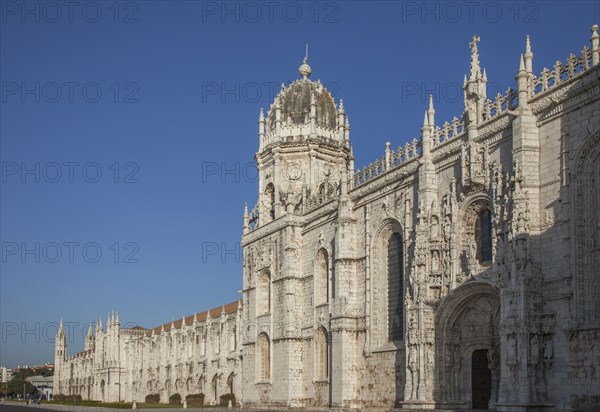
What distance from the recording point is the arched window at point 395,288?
4006 centimetres

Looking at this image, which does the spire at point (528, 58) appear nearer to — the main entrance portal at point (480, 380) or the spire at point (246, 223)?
the main entrance portal at point (480, 380)

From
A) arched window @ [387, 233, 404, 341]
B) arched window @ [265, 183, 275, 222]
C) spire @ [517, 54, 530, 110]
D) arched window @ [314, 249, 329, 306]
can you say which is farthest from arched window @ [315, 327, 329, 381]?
spire @ [517, 54, 530, 110]

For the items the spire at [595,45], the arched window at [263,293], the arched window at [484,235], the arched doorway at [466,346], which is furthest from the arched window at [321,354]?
the spire at [595,45]

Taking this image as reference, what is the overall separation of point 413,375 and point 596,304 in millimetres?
11110

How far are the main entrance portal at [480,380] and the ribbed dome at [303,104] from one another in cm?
2333

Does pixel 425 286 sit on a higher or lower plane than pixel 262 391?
higher

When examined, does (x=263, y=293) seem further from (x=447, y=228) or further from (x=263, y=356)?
(x=447, y=228)

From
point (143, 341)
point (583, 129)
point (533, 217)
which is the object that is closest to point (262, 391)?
point (533, 217)

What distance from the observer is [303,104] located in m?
54.6

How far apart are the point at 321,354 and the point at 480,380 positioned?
1341cm

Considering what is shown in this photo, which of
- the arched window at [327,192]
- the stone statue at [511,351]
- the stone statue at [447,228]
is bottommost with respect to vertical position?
the stone statue at [511,351]

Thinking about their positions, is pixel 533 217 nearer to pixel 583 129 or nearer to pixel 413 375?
pixel 583 129

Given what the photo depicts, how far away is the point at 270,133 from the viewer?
55062mm

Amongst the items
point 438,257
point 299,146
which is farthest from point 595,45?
point 299,146
